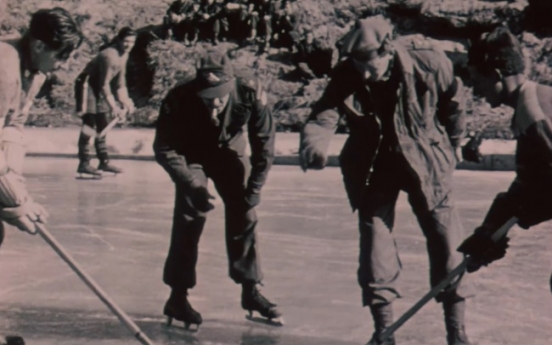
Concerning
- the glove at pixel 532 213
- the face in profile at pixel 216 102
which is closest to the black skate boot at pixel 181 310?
the face in profile at pixel 216 102

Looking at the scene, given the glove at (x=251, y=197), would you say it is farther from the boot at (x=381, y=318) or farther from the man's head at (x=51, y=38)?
the man's head at (x=51, y=38)

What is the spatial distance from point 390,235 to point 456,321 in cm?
38

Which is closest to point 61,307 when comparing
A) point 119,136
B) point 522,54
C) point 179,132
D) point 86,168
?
point 179,132

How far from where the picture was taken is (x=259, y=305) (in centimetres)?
531

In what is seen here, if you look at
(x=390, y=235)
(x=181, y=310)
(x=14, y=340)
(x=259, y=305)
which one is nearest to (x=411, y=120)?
(x=390, y=235)

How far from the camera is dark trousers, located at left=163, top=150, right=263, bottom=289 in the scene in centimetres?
529

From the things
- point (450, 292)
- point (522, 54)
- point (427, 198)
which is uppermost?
point (522, 54)

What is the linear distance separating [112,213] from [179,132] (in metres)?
2.97

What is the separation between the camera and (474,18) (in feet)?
34.1

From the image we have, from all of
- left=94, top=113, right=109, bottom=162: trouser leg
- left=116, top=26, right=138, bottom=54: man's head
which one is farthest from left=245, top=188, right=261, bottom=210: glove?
left=94, top=113, right=109, bottom=162: trouser leg

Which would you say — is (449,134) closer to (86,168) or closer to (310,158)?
(310,158)

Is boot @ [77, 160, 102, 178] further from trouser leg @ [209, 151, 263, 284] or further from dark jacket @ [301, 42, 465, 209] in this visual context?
dark jacket @ [301, 42, 465, 209]

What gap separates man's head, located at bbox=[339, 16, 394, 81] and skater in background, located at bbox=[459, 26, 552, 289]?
31cm

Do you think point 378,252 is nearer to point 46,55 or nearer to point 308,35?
point 46,55
